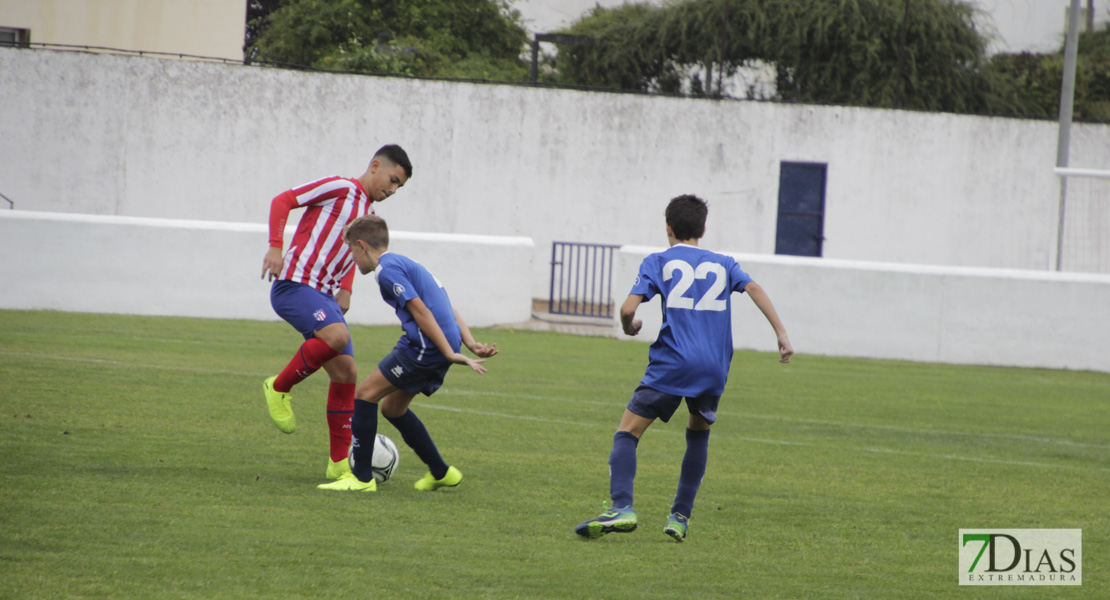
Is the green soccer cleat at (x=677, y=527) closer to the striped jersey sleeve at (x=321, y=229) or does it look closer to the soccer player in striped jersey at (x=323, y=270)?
the soccer player in striped jersey at (x=323, y=270)

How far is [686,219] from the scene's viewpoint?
5.46 m

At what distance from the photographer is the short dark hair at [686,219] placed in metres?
5.47

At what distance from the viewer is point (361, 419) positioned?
6043 millimetres

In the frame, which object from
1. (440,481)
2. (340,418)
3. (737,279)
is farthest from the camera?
(340,418)

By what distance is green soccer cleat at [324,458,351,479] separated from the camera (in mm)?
6352

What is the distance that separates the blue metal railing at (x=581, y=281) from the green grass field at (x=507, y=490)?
6747 mm

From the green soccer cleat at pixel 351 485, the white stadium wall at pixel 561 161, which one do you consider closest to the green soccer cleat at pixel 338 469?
the green soccer cleat at pixel 351 485

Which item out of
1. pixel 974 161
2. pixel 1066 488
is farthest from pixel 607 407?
pixel 974 161

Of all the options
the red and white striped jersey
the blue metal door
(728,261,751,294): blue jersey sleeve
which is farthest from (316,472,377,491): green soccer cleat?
the blue metal door

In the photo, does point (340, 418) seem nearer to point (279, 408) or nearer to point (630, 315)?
point (279, 408)

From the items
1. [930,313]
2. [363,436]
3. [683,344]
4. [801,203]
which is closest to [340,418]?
[363,436]

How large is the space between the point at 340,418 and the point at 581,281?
14765 millimetres

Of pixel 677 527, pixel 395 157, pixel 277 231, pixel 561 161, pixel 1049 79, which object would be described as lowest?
pixel 677 527

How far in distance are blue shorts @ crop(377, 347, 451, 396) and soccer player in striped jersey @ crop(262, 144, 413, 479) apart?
0.54 meters
